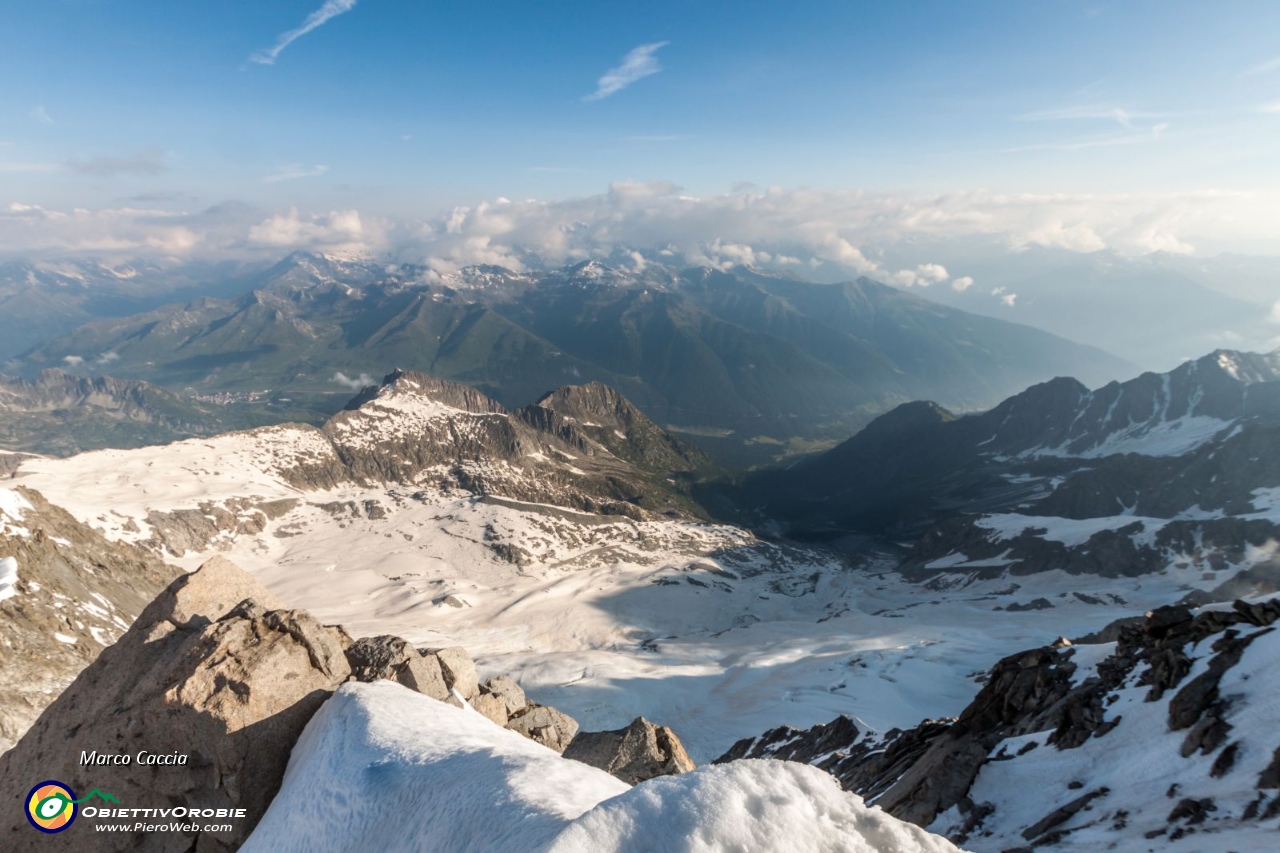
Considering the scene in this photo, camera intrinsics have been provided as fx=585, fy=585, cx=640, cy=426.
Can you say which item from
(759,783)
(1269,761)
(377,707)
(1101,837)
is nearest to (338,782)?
(377,707)

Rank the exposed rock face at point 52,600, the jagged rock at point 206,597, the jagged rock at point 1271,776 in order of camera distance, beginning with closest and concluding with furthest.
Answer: the jagged rock at point 1271,776 → the jagged rock at point 206,597 → the exposed rock face at point 52,600

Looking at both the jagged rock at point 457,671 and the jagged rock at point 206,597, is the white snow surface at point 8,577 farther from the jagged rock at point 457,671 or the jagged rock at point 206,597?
the jagged rock at point 457,671

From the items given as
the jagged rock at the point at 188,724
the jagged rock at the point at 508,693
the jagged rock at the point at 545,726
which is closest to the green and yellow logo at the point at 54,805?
the jagged rock at the point at 188,724

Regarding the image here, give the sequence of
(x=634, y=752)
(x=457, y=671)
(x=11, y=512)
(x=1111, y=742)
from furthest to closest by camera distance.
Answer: (x=11, y=512) → (x=1111, y=742) → (x=457, y=671) → (x=634, y=752)

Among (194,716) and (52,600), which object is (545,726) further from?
(52,600)

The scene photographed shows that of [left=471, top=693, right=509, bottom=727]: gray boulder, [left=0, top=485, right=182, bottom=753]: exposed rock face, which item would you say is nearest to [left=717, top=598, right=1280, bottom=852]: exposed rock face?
[left=471, top=693, right=509, bottom=727]: gray boulder

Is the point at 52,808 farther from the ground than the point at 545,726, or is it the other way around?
the point at 52,808

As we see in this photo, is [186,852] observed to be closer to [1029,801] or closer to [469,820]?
[469,820]

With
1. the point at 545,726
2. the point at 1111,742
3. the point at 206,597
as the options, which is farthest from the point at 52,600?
the point at 1111,742
